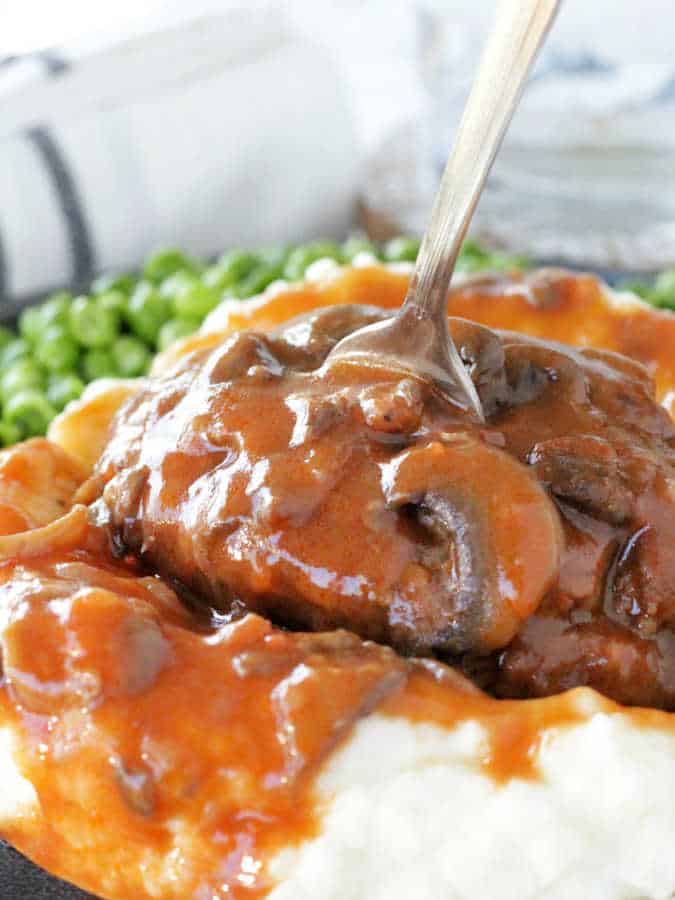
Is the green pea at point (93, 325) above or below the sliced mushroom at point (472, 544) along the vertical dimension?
below

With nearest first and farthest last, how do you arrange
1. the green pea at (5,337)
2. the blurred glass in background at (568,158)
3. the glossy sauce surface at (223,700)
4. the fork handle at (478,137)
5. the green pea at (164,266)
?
the glossy sauce surface at (223,700), the fork handle at (478,137), the green pea at (5,337), the green pea at (164,266), the blurred glass in background at (568,158)

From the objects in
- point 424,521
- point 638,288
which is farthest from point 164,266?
point 424,521

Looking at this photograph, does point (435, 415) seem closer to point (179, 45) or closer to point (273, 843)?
point (273, 843)

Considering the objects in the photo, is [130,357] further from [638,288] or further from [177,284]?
[638,288]

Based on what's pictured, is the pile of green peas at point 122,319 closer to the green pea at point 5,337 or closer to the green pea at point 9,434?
the green pea at point 5,337

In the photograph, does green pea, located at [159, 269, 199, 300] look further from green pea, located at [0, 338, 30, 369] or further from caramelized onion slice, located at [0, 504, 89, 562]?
caramelized onion slice, located at [0, 504, 89, 562]

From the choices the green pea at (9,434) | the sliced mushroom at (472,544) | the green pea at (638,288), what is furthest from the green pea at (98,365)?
the sliced mushroom at (472,544)

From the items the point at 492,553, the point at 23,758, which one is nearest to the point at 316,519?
the point at 492,553

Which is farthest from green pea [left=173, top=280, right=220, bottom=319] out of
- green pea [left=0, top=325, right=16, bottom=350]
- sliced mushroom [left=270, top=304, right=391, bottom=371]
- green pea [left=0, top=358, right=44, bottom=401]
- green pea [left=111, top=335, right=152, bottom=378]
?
sliced mushroom [left=270, top=304, right=391, bottom=371]
